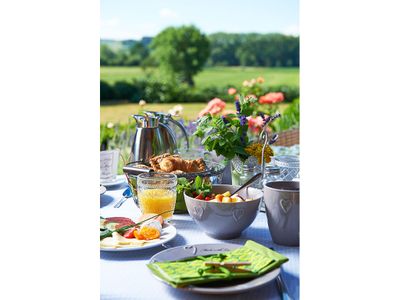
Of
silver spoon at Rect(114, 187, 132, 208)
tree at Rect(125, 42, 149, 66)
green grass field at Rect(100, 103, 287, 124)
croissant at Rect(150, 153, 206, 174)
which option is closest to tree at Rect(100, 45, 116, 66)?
tree at Rect(125, 42, 149, 66)

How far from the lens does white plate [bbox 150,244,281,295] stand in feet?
2.70

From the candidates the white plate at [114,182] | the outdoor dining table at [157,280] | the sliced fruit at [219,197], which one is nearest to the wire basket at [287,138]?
the white plate at [114,182]

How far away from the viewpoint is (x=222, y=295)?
0.84 meters

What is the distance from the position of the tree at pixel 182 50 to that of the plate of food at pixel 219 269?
11064mm

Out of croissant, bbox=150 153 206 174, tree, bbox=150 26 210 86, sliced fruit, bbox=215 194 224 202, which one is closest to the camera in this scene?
sliced fruit, bbox=215 194 224 202

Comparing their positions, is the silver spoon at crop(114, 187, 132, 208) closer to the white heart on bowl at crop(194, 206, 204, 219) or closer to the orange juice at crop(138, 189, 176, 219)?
the orange juice at crop(138, 189, 176, 219)

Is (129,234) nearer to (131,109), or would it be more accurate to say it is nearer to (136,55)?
(131,109)

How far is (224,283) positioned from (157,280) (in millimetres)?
126

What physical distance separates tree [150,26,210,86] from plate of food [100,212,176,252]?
10836 mm

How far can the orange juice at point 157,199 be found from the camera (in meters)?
1.26
